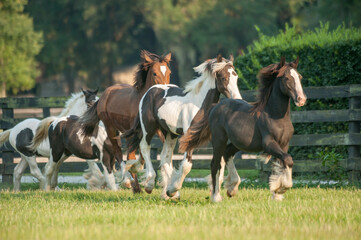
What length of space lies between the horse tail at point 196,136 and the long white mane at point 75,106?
16.6ft

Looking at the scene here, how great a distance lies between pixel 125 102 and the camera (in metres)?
10.3

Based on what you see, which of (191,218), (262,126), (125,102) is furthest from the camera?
(125,102)

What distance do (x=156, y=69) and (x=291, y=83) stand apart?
3.35 metres

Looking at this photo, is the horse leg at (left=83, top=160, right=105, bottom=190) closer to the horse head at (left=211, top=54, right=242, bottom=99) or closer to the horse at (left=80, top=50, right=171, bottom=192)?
the horse at (left=80, top=50, right=171, bottom=192)

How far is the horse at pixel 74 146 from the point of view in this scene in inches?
438

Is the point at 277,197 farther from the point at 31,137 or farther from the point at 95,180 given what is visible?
the point at 31,137

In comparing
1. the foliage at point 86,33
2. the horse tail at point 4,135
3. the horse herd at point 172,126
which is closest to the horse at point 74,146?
the horse herd at point 172,126

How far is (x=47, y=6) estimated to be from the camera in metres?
46.2

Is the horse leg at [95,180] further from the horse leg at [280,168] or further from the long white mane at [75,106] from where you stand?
the horse leg at [280,168]

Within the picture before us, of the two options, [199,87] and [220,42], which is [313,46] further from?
[220,42]

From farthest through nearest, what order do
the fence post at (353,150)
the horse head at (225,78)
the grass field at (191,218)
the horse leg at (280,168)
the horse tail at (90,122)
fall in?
1. the horse tail at (90,122)
2. the fence post at (353,150)
3. the horse head at (225,78)
4. the horse leg at (280,168)
5. the grass field at (191,218)

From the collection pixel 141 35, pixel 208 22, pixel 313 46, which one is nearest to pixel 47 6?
pixel 141 35

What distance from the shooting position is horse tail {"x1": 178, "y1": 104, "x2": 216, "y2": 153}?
797 centimetres

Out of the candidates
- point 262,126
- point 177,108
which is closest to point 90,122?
point 177,108
